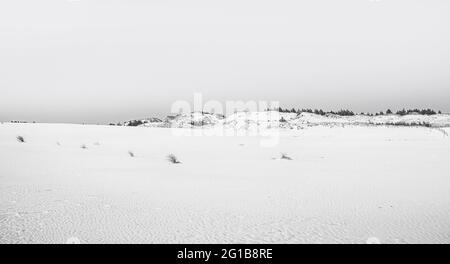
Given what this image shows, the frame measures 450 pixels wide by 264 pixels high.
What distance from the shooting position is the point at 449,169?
938 centimetres

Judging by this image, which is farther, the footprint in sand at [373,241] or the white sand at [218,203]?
the white sand at [218,203]

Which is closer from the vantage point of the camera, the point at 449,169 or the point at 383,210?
the point at 383,210

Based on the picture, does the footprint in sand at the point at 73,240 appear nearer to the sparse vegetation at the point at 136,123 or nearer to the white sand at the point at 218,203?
the white sand at the point at 218,203

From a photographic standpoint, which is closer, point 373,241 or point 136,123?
point 373,241

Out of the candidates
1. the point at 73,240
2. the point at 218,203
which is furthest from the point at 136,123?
the point at 73,240

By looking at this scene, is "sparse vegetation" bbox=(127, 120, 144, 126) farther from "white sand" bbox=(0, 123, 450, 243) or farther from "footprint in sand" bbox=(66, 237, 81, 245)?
"footprint in sand" bbox=(66, 237, 81, 245)

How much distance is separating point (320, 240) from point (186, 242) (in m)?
1.36

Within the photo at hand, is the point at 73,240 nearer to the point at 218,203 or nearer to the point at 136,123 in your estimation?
the point at 218,203

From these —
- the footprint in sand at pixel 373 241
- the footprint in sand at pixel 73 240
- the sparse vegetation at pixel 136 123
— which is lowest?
the footprint in sand at pixel 373 241

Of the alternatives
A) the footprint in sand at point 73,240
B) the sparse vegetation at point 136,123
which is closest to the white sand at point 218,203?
the footprint in sand at point 73,240
